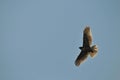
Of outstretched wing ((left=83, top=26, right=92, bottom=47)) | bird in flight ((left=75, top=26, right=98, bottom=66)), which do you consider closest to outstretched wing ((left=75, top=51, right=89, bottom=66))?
bird in flight ((left=75, top=26, right=98, bottom=66))

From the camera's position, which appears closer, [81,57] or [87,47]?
[87,47]

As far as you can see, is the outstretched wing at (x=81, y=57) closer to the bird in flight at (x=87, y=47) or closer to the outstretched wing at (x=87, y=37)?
the bird in flight at (x=87, y=47)

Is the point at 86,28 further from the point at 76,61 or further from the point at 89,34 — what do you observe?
the point at 76,61

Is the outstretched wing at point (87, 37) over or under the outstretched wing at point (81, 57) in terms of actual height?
over

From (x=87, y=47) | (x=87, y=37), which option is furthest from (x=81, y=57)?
(x=87, y=37)

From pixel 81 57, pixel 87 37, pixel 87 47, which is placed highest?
pixel 87 37

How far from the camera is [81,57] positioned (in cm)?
3145

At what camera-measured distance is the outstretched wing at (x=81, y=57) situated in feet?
102

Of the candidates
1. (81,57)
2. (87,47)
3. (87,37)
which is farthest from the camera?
(81,57)

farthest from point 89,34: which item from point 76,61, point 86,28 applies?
point 76,61

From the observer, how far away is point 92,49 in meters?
30.0

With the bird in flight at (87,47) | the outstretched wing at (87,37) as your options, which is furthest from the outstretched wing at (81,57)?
the outstretched wing at (87,37)

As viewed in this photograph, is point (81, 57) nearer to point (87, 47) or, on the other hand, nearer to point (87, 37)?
point (87, 47)

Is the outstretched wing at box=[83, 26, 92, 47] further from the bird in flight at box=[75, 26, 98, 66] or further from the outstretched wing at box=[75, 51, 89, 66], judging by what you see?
the outstretched wing at box=[75, 51, 89, 66]
